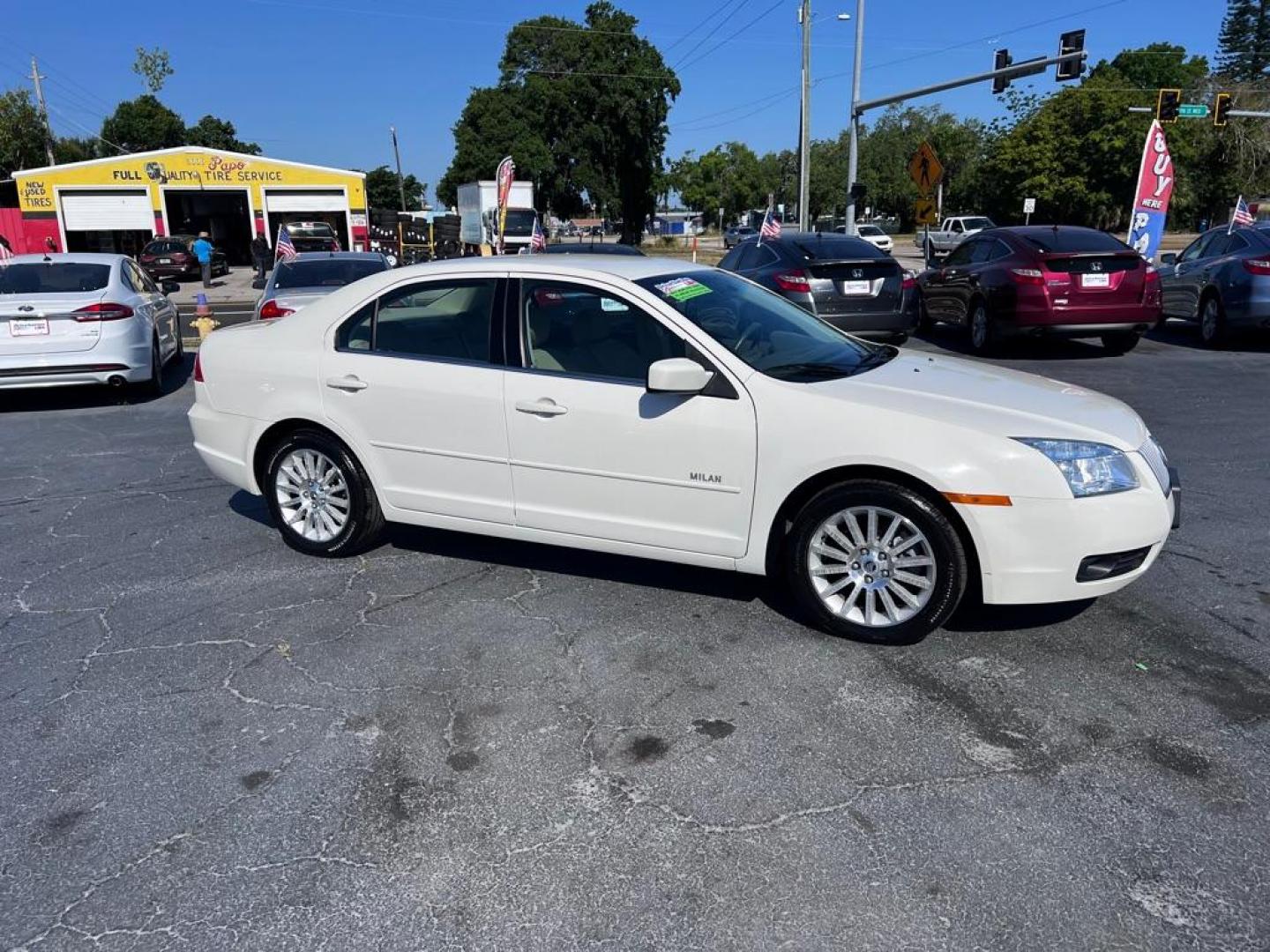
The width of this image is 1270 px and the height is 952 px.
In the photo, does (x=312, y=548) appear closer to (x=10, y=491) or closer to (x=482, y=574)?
(x=482, y=574)

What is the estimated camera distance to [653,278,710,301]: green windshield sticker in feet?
15.0

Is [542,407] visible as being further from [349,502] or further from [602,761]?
[602,761]

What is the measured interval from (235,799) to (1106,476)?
339 cm

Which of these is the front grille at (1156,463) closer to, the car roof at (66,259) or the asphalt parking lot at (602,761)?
the asphalt parking lot at (602,761)

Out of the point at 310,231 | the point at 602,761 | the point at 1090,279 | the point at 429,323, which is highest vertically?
the point at 310,231

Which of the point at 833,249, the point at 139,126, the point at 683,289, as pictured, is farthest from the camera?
the point at 139,126

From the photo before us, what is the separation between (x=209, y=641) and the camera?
4.39 meters

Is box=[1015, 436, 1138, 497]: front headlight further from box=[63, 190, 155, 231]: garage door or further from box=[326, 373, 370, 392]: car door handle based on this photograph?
box=[63, 190, 155, 231]: garage door

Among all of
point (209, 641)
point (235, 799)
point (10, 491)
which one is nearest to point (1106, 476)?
point (235, 799)

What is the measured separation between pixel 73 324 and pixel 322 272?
272 centimetres

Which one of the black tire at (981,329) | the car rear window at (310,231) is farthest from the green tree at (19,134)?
the black tire at (981,329)

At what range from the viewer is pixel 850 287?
11727 mm

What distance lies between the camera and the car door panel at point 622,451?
4.22m

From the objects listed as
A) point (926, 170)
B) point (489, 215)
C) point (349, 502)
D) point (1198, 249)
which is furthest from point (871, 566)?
point (489, 215)
